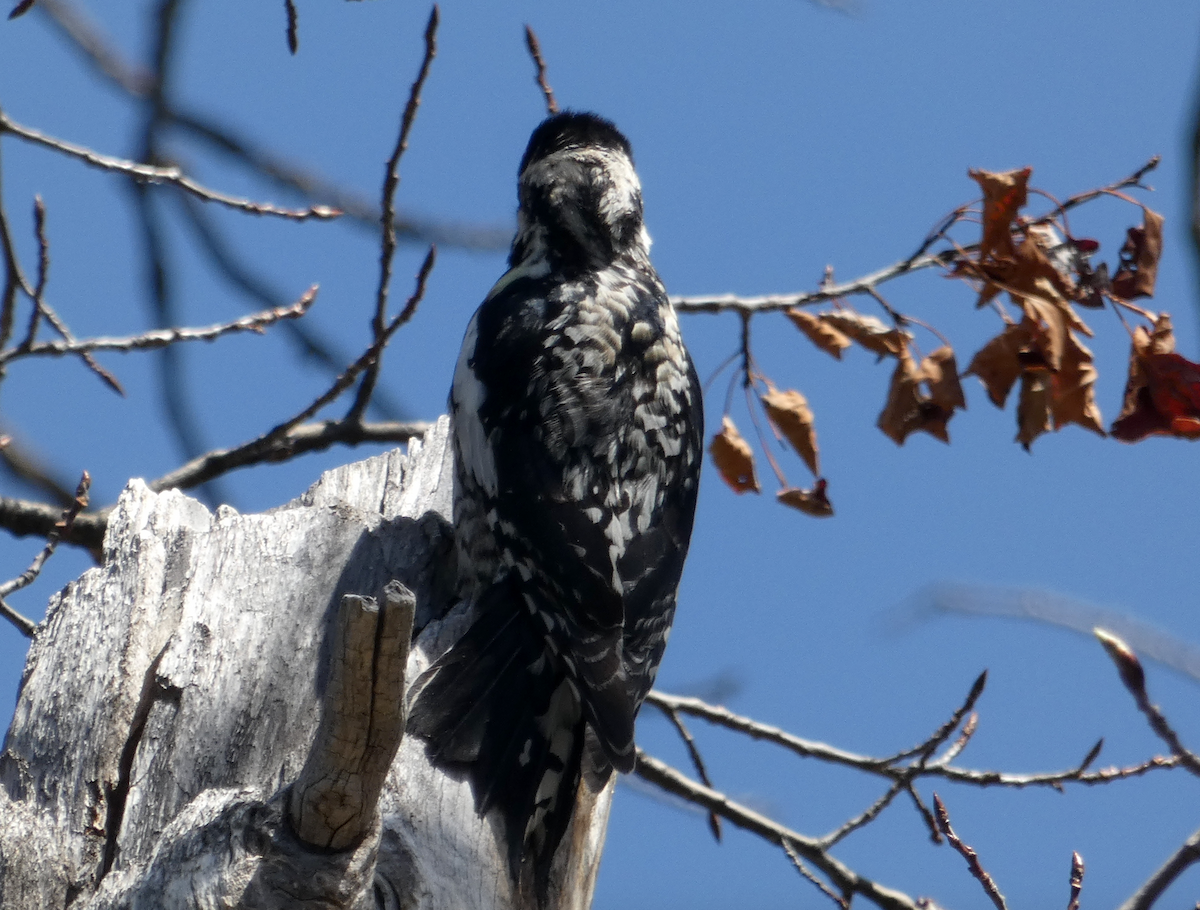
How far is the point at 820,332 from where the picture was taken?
335cm

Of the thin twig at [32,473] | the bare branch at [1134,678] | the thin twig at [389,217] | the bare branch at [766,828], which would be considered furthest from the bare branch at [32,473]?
the bare branch at [1134,678]

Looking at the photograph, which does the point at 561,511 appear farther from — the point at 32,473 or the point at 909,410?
the point at 32,473

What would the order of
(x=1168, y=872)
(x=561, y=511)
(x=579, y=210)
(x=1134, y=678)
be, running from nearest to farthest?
(x=1134, y=678), (x=1168, y=872), (x=561, y=511), (x=579, y=210)

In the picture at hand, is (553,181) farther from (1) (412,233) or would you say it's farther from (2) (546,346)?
(1) (412,233)

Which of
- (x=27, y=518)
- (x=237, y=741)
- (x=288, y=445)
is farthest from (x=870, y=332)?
(x=27, y=518)

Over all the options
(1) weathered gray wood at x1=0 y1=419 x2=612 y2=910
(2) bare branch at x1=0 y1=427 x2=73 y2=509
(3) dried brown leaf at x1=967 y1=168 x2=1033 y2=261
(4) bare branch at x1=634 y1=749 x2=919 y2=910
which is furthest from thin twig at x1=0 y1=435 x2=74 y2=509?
(3) dried brown leaf at x1=967 y1=168 x2=1033 y2=261

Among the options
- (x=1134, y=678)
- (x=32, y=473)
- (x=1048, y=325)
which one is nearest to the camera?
(x=1134, y=678)

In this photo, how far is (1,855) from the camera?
2.09m

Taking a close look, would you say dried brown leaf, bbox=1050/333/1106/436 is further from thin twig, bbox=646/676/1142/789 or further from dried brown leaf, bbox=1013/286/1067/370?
thin twig, bbox=646/676/1142/789

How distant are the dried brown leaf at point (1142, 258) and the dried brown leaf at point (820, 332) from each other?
2.28ft

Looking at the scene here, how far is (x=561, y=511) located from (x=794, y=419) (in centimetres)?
92

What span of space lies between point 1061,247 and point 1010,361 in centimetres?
33

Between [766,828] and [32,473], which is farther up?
[32,473]

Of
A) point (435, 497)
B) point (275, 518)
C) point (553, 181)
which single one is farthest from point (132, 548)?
point (553, 181)
